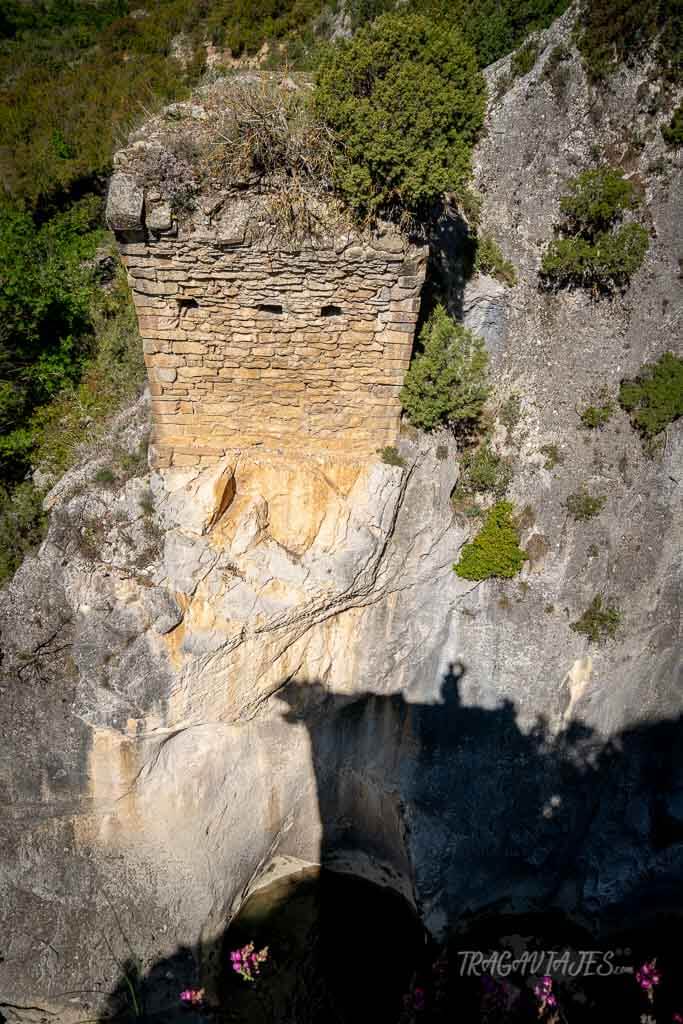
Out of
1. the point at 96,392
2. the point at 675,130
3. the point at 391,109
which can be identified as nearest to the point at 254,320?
the point at 391,109

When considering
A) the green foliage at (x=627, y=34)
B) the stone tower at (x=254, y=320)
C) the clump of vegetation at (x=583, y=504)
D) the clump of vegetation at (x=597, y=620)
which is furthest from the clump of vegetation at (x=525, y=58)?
the clump of vegetation at (x=597, y=620)

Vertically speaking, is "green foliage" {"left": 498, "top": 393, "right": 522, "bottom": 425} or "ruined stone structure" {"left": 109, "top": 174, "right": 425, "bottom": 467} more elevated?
"ruined stone structure" {"left": 109, "top": 174, "right": 425, "bottom": 467}

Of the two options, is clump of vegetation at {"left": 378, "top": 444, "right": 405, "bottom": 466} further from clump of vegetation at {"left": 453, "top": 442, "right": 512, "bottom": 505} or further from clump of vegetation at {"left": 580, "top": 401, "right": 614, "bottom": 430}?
clump of vegetation at {"left": 580, "top": 401, "right": 614, "bottom": 430}

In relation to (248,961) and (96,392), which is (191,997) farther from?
(96,392)

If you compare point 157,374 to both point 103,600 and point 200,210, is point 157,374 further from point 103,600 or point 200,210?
point 103,600

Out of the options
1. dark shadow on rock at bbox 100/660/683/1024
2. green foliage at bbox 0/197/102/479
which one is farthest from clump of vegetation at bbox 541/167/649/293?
green foliage at bbox 0/197/102/479

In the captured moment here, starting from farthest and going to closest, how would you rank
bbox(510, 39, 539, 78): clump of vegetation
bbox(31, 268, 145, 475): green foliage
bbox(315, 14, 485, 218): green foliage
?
bbox(31, 268, 145, 475): green foliage, bbox(510, 39, 539, 78): clump of vegetation, bbox(315, 14, 485, 218): green foliage
